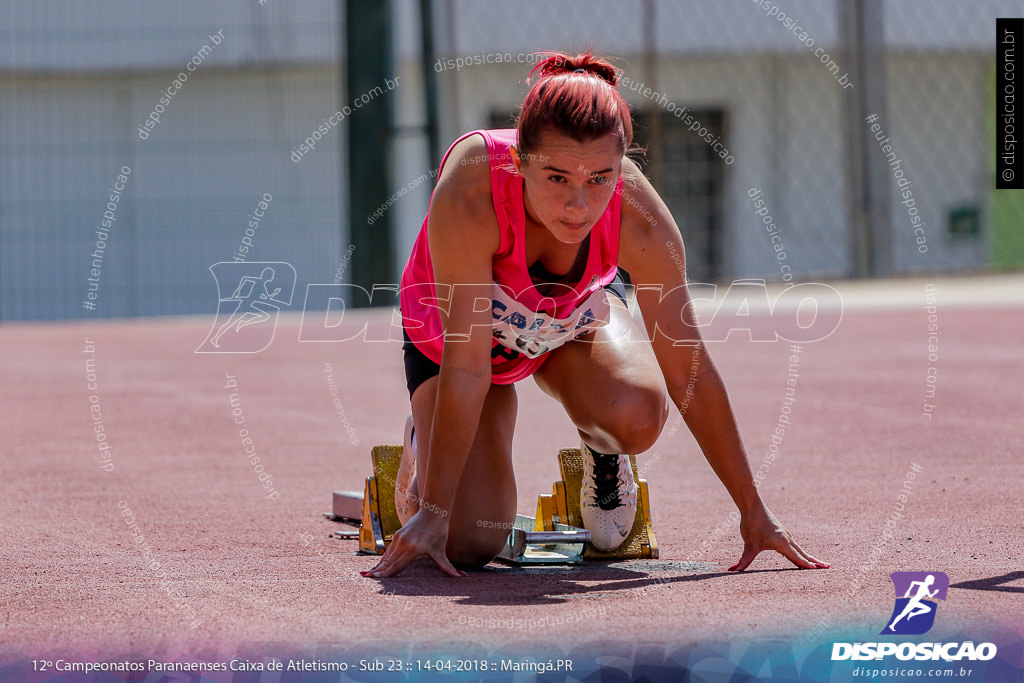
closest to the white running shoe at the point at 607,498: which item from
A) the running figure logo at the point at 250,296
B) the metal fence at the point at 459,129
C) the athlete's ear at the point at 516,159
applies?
the athlete's ear at the point at 516,159

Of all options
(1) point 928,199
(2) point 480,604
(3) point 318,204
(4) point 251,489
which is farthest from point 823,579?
(1) point 928,199

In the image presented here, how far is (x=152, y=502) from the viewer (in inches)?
176

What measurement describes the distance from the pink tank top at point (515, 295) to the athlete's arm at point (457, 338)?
5 centimetres

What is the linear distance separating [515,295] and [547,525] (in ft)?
2.83

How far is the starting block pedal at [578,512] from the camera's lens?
11.9 ft

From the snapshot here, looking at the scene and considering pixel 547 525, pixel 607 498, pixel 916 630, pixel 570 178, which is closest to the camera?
pixel 916 630

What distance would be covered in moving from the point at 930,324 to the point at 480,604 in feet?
26.1

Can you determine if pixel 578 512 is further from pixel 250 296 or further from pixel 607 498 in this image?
pixel 250 296

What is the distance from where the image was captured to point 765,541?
3219 mm

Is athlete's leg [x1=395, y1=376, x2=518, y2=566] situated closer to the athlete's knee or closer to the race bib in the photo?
the race bib

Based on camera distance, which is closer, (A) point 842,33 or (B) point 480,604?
(B) point 480,604

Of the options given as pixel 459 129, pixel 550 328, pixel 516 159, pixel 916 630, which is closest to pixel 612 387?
pixel 550 328

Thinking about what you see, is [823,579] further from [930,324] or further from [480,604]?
[930,324]

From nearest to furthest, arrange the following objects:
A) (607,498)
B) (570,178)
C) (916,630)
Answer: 1. (916,630)
2. (570,178)
3. (607,498)
